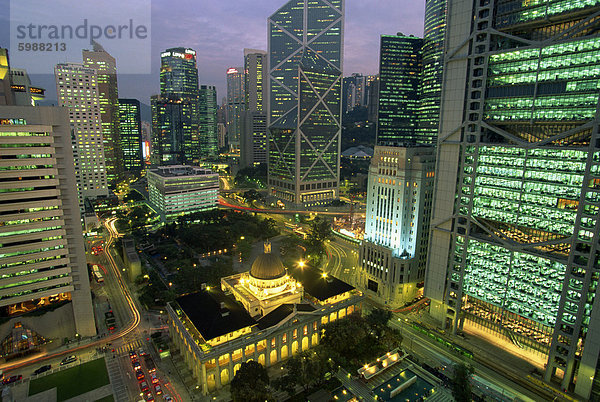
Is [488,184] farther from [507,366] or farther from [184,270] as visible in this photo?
[184,270]

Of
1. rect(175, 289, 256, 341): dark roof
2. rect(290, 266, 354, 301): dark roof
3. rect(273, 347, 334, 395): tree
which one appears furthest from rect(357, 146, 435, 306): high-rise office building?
rect(175, 289, 256, 341): dark roof

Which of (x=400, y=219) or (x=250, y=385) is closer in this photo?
(x=250, y=385)

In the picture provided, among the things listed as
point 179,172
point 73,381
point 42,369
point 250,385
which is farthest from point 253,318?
point 179,172

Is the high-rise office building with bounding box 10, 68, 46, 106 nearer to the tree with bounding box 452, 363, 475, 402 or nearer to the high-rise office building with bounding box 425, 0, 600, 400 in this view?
the high-rise office building with bounding box 425, 0, 600, 400

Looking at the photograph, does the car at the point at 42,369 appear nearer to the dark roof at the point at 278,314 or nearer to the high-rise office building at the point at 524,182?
the dark roof at the point at 278,314

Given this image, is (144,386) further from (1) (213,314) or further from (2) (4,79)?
(2) (4,79)

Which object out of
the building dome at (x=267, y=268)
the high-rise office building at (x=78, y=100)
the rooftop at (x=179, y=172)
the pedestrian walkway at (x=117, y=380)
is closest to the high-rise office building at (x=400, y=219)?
the building dome at (x=267, y=268)

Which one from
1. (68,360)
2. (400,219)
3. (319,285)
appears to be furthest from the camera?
(400,219)
